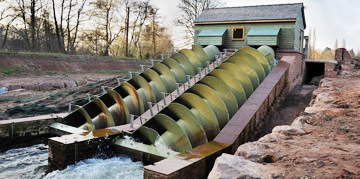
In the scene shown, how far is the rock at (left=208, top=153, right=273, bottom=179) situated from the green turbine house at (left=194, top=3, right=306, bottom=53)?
14.1m

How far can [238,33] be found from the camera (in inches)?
690

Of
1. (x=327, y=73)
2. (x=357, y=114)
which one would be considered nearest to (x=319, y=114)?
(x=357, y=114)

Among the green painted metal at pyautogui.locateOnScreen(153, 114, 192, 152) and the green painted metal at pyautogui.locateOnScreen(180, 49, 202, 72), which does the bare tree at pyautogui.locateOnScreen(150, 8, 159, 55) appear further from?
the green painted metal at pyautogui.locateOnScreen(153, 114, 192, 152)

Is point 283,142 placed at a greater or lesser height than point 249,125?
greater

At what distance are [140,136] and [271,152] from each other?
15.9ft

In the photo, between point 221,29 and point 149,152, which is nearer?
point 149,152

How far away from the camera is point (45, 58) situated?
2161 cm

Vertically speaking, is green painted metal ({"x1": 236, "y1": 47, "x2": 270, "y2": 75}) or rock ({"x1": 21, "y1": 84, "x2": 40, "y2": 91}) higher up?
green painted metal ({"x1": 236, "y1": 47, "x2": 270, "y2": 75})

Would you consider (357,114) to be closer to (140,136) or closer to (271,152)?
(271,152)

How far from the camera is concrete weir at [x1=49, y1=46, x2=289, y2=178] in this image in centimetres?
664

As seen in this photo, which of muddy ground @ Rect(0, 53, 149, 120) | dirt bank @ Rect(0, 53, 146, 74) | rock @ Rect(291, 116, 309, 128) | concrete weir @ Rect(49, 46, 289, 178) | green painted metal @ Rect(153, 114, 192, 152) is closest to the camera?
rock @ Rect(291, 116, 309, 128)

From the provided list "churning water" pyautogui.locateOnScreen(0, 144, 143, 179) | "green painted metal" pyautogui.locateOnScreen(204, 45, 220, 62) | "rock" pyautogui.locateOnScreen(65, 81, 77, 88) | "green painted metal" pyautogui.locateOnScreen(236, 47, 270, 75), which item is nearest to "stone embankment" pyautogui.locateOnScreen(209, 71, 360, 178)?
"churning water" pyautogui.locateOnScreen(0, 144, 143, 179)

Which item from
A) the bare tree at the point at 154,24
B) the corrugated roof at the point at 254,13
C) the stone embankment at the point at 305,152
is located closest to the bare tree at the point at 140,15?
the bare tree at the point at 154,24

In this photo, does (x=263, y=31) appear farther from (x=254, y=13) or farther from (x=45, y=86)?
(x=45, y=86)
